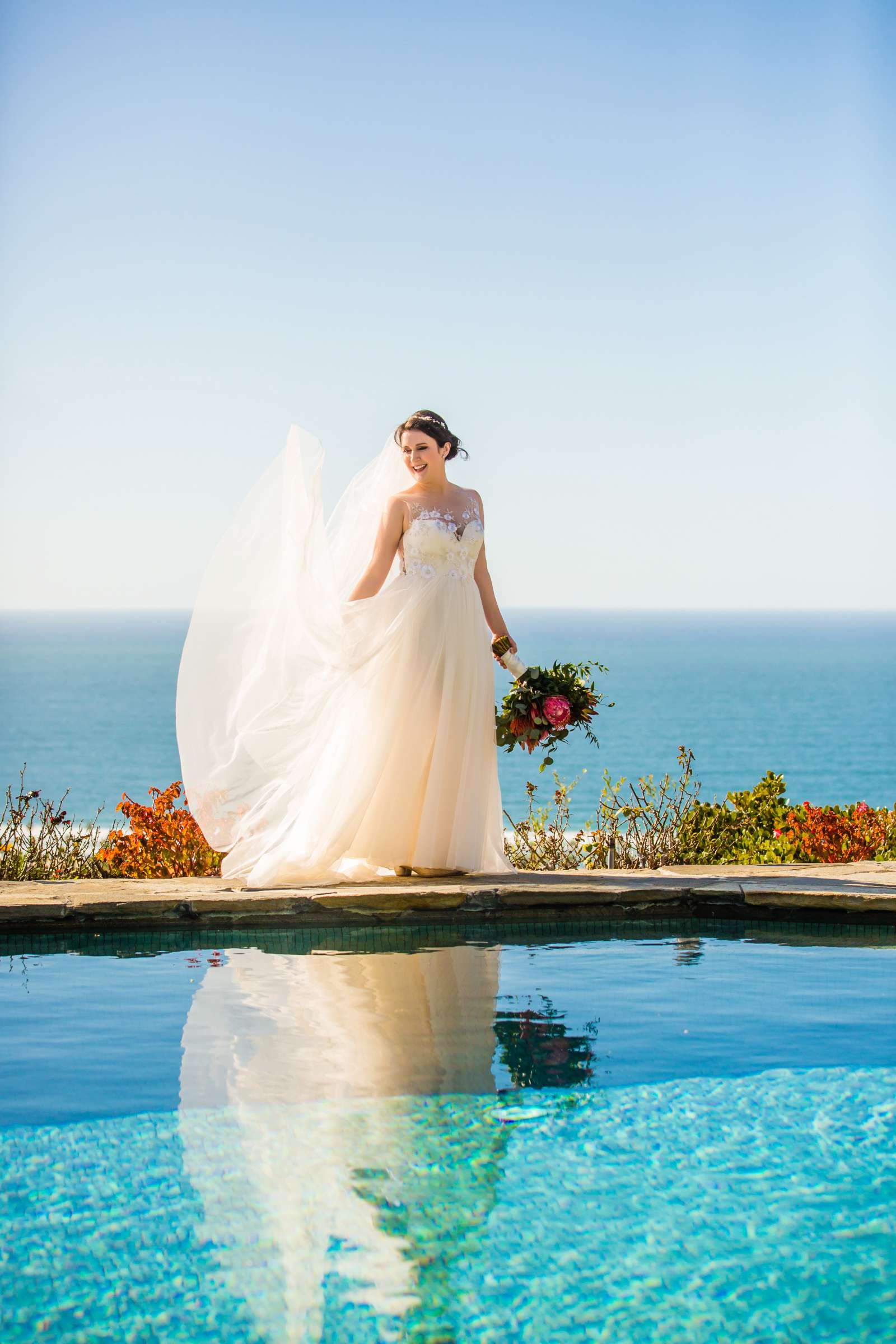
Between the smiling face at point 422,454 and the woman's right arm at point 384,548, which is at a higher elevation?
the smiling face at point 422,454

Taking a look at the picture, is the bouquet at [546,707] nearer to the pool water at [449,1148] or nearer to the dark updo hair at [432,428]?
the dark updo hair at [432,428]

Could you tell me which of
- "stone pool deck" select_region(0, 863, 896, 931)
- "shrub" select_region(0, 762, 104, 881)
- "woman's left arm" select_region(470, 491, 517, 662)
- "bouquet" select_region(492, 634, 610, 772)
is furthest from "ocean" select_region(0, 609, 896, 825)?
"stone pool deck" select_region(0, 863, 896, 931)

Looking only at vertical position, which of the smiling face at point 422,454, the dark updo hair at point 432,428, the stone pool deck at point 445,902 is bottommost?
the stone pool deck at point 445,902

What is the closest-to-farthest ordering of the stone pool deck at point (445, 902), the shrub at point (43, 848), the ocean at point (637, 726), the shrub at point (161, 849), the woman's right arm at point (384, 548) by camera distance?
the stone pool deck at point (445, 902), the woman's right arm at point (384, 548), the shrub at point (43, 848), the shrub at point (161, 849), the ocean at point (637, 726)

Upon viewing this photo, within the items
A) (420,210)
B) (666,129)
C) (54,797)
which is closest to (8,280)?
(54,797)

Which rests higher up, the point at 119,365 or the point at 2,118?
the point at 119,365

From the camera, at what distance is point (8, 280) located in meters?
46.8

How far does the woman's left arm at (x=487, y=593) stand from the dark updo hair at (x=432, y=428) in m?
0.27

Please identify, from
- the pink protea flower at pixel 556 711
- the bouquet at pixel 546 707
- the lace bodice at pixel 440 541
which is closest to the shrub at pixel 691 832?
the bouquet at pixel 546 707

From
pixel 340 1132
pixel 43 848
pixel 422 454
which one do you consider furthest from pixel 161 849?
pixel 340 1132

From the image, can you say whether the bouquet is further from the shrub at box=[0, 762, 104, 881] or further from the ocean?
the ocean

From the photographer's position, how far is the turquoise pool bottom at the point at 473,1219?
270cm

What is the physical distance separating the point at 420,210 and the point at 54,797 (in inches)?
788

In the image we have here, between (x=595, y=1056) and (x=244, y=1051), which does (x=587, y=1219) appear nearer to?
(x=595, y=1056)
